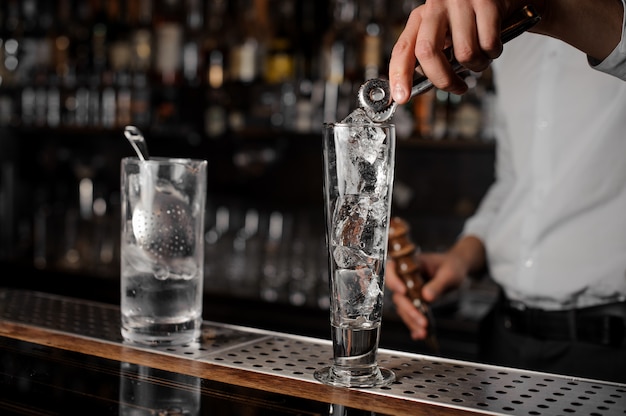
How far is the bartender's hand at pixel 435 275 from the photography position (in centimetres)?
152

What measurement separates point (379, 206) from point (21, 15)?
12.1ft

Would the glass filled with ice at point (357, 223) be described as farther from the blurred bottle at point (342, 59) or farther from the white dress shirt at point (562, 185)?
the blurred bottle at point (342, 59)

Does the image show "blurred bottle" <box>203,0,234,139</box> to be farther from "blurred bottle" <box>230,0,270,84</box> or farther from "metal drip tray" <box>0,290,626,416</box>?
"metal drip tray" <box>0,290,626,416</box>

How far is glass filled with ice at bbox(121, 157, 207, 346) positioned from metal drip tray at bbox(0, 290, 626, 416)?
40mm

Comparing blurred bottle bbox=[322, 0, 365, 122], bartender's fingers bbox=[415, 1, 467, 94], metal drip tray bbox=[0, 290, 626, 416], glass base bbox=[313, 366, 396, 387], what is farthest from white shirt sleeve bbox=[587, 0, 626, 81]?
blurred bottle bbox=[322, 0, 365, 122]

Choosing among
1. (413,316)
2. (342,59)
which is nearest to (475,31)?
(413,316)

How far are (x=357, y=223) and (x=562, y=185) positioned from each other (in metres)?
0.93

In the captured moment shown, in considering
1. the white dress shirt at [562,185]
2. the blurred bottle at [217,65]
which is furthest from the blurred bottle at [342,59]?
the white dress shirt at [562,185]

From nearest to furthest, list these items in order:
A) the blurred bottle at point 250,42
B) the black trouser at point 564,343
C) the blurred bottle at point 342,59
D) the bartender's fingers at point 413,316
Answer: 1. the bartender's fingers at point 413,316
2. the black trouser at point 564,343
3. the blurred bottle at point 342,59
4. the blurred bottle at point 250,42

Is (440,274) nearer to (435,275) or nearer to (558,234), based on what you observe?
(435,275)

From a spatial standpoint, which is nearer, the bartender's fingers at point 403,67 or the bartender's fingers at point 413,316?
the bartender's fingers at point 403,67

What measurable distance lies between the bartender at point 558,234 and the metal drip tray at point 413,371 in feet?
1.38

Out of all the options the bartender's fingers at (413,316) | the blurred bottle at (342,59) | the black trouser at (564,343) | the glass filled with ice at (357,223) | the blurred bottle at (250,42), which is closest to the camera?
the glass filled with ice at (357,223)

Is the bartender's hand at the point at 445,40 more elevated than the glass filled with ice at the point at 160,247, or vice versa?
the bartender's hand at the point at 445,40
